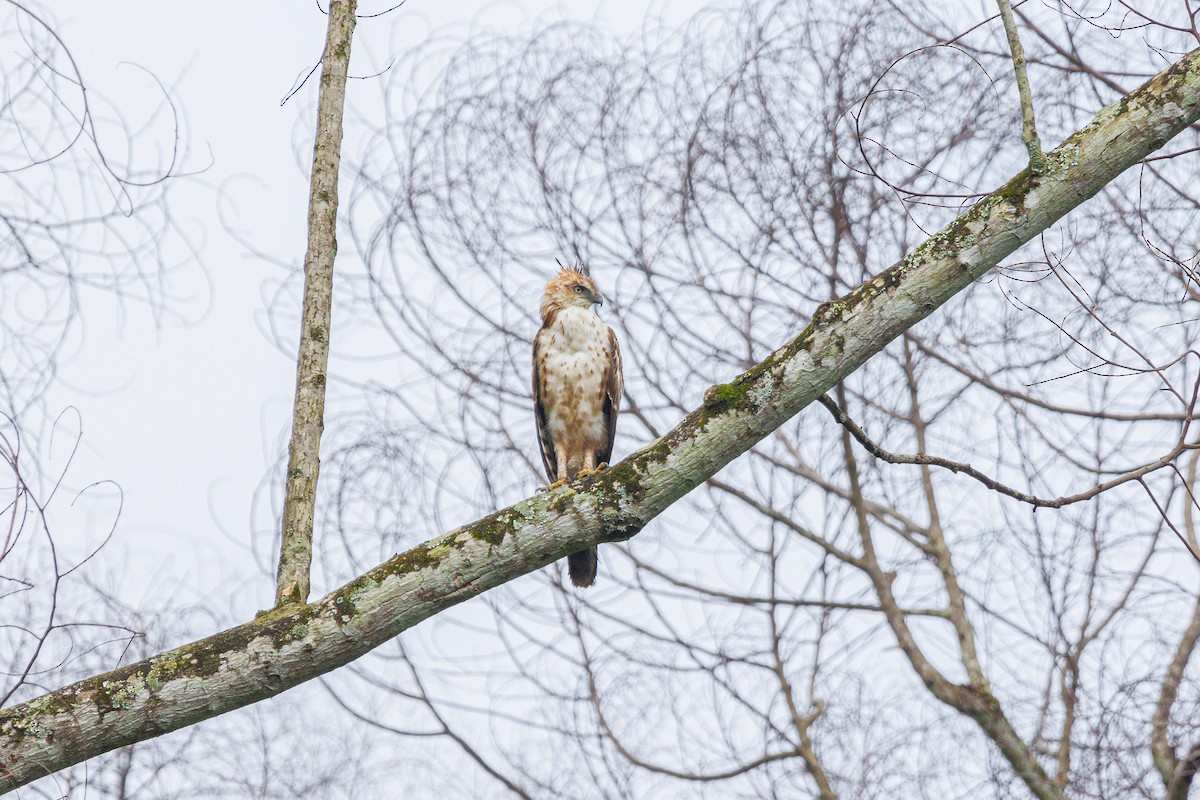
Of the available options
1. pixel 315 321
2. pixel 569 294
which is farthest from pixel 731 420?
pixel 569 294

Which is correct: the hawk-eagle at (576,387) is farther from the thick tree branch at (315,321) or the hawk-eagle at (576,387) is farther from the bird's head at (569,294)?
the thick tree branch at (315,321)

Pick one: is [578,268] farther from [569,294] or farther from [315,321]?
[315,321]

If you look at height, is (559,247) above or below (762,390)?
above

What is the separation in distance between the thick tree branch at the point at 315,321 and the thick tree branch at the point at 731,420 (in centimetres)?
30

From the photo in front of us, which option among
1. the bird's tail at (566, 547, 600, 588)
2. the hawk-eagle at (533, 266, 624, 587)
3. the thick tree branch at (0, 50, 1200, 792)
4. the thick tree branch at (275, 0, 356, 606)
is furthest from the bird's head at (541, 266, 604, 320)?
the thick tree branch at (0, 50, 1200, 792)

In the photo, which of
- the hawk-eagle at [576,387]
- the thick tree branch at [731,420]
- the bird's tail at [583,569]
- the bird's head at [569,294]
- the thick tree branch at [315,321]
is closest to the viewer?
the thick tree branch at [731,420]

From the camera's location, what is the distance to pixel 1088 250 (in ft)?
20.8

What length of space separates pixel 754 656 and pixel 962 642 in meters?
1.28

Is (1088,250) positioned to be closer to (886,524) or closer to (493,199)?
(886,524)

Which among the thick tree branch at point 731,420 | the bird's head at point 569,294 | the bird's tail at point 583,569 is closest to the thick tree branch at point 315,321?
the thick tree branch at point 731,420

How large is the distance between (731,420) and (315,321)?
1.37 m

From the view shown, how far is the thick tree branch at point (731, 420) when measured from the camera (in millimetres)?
2992

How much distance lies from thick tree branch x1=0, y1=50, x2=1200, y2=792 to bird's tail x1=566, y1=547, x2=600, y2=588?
2.87 m

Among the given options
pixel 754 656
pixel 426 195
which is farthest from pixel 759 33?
pixel 754 656
